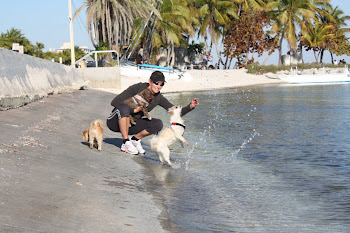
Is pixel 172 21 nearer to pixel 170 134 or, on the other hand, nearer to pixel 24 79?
pixel 24 79

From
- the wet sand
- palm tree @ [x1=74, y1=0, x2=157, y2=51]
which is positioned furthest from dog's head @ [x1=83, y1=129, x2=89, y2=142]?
palm tree @ [x1=74, y1=0, x2=157, y2=51]

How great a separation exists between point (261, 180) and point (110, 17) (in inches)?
1443

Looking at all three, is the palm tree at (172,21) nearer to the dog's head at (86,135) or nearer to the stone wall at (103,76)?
the stone wall at (103,76)

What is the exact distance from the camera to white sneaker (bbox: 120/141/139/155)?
734 cm

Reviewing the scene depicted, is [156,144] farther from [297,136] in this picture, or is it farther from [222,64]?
[222,64]

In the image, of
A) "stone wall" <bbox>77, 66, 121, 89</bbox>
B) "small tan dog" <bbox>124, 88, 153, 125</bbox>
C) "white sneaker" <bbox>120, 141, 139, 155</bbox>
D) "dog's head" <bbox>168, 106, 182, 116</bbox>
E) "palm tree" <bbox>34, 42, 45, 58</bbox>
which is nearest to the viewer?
"dog's head" <bbox>168, 106, 182, 116</bbox>

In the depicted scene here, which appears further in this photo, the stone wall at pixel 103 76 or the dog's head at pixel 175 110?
the stone wall at pixel 103 76

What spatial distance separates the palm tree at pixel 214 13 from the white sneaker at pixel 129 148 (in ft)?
161

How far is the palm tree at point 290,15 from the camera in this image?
57656 mm

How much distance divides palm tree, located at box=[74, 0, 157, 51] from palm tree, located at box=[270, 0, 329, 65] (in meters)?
22.9

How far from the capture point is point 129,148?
24.1 ft

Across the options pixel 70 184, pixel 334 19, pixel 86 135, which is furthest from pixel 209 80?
pixel 70 184

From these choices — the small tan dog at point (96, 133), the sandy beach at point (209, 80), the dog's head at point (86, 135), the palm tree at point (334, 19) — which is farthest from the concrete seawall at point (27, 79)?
the palm tree at point (334, 19)

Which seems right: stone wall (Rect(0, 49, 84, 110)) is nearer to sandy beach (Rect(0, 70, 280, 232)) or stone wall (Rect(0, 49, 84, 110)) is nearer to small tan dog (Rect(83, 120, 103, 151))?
sandy beach (Rect(0, 70, 280, 232))
